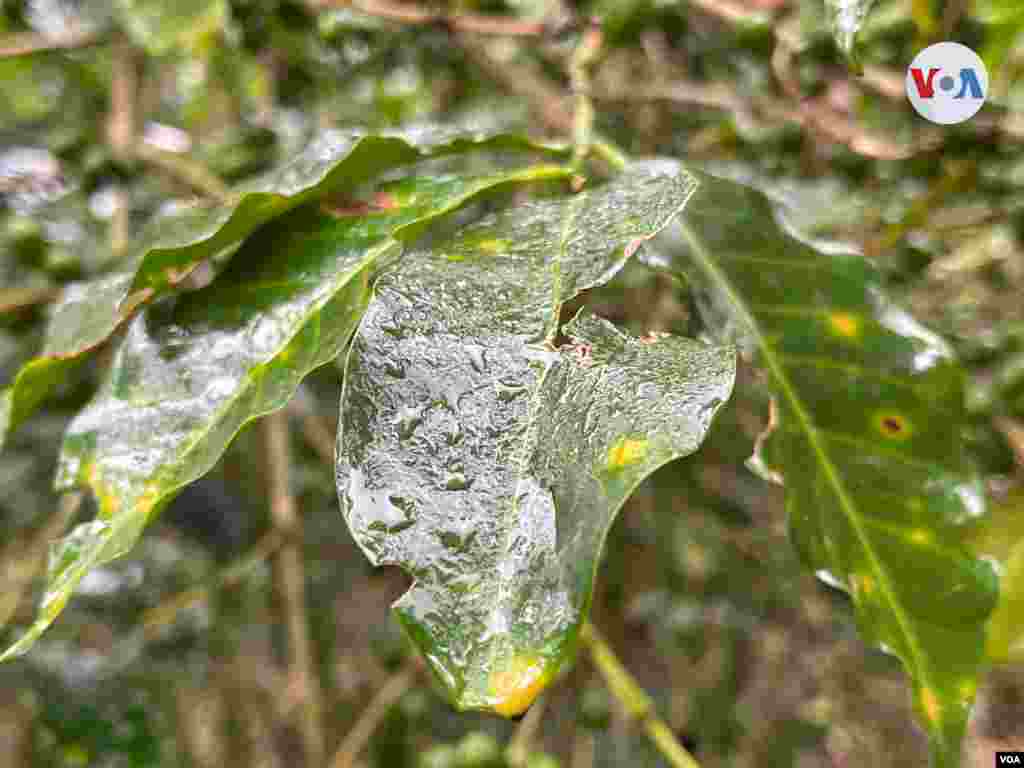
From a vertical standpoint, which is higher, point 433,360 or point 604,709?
point 433,360

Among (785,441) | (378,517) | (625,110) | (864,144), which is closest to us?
(378,517)

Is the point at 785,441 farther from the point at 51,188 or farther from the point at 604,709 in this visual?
the point at 51,188

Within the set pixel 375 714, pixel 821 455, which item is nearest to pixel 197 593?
pixel 375 714

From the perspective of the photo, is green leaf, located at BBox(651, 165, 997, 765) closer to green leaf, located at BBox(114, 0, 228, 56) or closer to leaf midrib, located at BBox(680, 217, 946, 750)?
leaf midrib, located at BBox(680, 217, 946, 750)

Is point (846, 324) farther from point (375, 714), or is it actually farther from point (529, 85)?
point (529, 85)

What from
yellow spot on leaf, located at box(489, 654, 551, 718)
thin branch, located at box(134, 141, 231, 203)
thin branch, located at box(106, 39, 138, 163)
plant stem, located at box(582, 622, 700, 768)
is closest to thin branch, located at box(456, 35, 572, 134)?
thin branch, located at box(134, 141, 231, 203)

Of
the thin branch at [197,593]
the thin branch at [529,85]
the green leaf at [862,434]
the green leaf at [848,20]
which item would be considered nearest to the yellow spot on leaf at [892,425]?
the green leaf at [862,434]

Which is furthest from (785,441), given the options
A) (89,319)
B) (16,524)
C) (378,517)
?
(16,524)

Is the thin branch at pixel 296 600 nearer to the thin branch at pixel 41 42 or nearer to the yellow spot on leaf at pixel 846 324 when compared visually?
the thin branch at pixel 41 42
